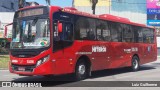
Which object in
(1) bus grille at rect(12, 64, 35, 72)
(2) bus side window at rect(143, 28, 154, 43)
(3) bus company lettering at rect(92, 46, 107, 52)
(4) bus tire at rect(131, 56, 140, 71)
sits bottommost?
(4) bus tire at rect(131, 56, 140, 71)

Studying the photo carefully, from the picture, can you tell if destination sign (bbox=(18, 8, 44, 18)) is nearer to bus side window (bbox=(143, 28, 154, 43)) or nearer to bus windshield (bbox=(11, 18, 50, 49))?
bus windshield (bbox=(11, 18, 50, 49))

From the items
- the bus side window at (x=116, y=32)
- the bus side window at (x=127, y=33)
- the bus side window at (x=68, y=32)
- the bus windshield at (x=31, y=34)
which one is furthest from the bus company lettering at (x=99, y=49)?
the bus windshield at (x=31, y=34)

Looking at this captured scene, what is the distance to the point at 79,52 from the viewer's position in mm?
14781

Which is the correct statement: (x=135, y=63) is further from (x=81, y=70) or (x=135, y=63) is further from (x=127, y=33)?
(x=81, y=70)

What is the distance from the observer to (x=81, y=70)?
1500 cm

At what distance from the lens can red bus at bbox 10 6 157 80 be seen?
42.4ft

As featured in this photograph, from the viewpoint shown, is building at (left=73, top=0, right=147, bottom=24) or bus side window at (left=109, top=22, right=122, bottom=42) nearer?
bus side window at (left=109, top=22, right=122, bottom=42)

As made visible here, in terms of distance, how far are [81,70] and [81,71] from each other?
49mm

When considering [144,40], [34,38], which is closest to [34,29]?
[34,38]

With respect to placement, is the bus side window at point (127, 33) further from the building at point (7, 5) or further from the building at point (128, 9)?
the building at point (128, 9)

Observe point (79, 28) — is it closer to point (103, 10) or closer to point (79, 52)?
point (79, 52)

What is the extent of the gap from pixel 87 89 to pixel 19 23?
429 cm

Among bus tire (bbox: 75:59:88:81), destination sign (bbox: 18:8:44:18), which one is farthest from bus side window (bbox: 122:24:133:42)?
destination sign (bbox: 18:8:44:18)

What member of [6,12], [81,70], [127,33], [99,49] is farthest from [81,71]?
[6,12]
